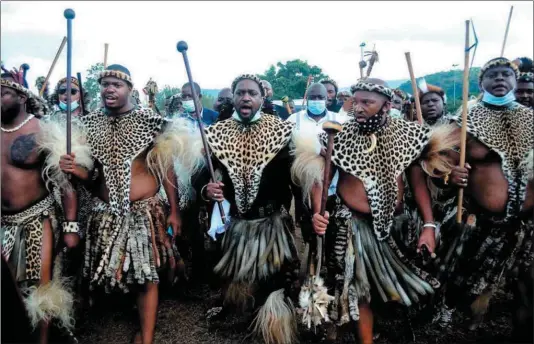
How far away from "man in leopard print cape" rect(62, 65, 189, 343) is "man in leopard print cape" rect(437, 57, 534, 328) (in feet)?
7.47

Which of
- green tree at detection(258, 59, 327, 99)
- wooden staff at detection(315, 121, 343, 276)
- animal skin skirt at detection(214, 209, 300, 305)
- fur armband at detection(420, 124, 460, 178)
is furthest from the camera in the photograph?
green tree at detection(258, 59, 327, 99)

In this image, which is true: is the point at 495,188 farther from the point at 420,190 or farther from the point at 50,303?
the point at 50,303

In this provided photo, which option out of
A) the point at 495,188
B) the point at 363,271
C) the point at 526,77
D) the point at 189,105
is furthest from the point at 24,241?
the point at 526,77

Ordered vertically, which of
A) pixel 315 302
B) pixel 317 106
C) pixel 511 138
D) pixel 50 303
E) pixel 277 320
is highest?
pixel 317 106

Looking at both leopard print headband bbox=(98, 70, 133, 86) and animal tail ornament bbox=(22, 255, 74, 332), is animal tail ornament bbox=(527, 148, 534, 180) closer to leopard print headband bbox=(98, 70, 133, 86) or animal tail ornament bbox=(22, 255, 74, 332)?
leopard print headband bbox=(98, 70, 133, 86)

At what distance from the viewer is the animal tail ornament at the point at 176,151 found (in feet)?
11.6

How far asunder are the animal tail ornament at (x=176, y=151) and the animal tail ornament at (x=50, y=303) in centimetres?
112

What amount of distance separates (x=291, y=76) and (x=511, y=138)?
13.3 metres

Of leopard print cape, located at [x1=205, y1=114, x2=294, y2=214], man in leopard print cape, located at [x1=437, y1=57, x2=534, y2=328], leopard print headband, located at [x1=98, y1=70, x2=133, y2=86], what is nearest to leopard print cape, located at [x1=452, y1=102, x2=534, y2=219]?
man in leopard print cape, located at [x1=437, y1=57, x2=534, y2=328]

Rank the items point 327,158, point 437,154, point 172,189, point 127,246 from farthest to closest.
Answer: point 172,189
point 127,246
point 437,154
point 327,158

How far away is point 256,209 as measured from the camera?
3611mm

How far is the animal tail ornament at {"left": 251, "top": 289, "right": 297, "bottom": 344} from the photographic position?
337 cm

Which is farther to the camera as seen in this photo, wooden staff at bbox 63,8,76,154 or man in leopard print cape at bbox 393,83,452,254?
man in leopard print cape at bbox 393,83,452,254

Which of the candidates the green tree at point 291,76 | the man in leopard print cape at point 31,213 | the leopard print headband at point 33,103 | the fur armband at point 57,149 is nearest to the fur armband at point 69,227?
the man in leopard print cape at point 31,213
